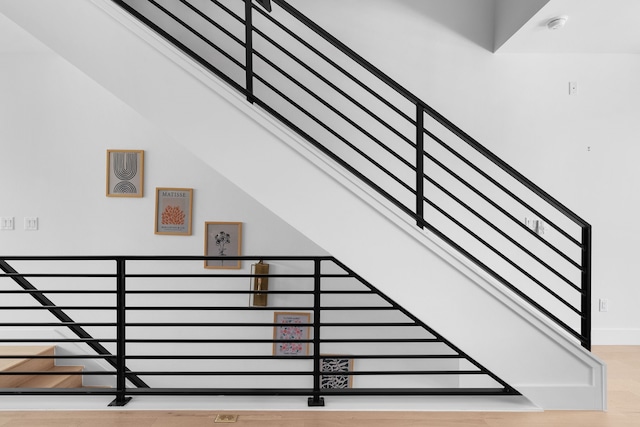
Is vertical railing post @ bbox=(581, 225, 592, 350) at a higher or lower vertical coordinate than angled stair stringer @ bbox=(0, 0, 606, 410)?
lower

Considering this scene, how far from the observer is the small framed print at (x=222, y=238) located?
13.6ft

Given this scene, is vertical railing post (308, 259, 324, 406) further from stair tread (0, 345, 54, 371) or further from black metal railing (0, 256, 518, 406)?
stair tread (0, 345, 54, 371)

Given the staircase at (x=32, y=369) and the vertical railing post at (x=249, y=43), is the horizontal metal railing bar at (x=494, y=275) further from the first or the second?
the staircase at (x=32, y=369)

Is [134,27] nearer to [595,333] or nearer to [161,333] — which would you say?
[161,333]

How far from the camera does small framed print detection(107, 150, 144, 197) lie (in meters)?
4.15

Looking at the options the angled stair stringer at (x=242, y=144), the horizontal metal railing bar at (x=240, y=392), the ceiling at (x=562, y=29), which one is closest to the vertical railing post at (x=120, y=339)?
the horizontal metal railing bar at (x=240, y=392)

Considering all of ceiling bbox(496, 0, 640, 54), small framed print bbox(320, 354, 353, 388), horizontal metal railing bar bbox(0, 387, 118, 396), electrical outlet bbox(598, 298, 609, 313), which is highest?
ceiling bbox(496, 0, 640, 54)

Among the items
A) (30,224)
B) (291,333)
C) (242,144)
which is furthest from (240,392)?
(30,224)

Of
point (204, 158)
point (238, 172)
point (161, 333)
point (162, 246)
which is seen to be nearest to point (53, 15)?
point (204, 158)

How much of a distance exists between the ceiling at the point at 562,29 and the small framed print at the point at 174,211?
172 centimetres

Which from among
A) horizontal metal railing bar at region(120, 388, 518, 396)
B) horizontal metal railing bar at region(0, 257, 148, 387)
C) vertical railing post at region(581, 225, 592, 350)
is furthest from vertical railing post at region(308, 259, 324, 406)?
vertical railing post at region(581, 225, 592, 350)

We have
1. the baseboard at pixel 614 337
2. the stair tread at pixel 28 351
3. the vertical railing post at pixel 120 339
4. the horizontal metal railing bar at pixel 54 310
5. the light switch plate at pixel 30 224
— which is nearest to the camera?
the vertical railing post at pixel 120 339

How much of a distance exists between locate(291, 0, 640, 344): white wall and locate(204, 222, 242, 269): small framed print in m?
1.89

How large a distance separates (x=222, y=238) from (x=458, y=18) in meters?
2.79
